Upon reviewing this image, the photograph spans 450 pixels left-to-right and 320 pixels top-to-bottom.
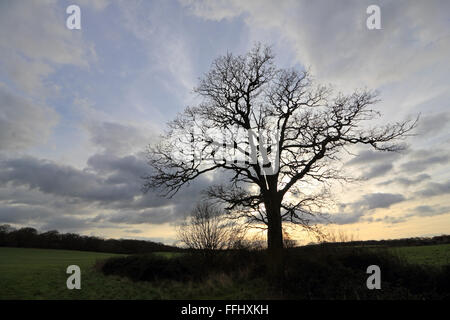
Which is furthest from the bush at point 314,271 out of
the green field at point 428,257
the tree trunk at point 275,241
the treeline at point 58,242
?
the treeline at point 58,242

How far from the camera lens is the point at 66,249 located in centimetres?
5897

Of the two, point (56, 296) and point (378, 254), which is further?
point (378, 254)

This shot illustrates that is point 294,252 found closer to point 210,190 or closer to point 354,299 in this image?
point 354,299

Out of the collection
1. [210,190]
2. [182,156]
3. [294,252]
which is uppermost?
[182,156]

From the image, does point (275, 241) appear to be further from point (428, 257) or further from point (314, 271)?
point (428, 257)

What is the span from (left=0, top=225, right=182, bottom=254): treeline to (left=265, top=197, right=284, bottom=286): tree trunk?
153 feet

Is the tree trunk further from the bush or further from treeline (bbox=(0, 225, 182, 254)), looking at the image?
treeline (bbox=(0, 225, 182, 254))

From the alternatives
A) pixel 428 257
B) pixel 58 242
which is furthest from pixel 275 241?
pixel 58 242

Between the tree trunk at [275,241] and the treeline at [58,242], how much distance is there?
46.8 metres

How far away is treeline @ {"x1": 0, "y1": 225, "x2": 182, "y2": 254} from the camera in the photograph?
57.9 m

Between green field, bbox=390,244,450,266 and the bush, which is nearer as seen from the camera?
the bush

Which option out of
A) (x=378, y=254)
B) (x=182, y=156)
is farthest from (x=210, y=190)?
(x=378, y=254)

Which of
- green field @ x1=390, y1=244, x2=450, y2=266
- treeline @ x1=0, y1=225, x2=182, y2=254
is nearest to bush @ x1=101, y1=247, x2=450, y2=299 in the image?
green field @ x1=390, y1=244, x2=450, y2=266
